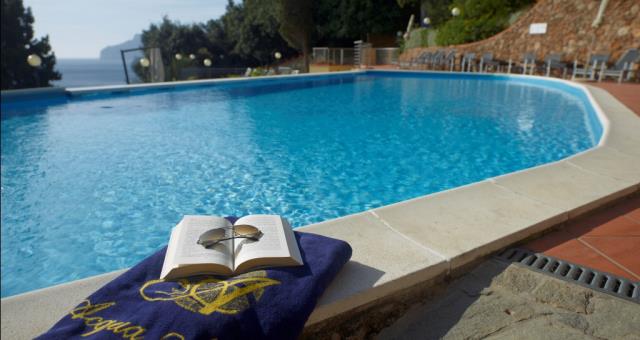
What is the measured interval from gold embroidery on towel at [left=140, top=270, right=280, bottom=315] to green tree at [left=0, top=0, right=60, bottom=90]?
90.2 ft

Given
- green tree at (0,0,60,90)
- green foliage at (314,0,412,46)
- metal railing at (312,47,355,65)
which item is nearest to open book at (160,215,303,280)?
metal railing at (312,47,355,65)

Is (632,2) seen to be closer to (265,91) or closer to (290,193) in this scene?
(265,91)

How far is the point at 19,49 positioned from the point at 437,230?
30455mm

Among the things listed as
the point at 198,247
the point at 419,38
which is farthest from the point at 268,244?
the point at 419,38

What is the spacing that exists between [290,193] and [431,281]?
7.28 feet

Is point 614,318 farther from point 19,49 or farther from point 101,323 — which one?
point 19,49

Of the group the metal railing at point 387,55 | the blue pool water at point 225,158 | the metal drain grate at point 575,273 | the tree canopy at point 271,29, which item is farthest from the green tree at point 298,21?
the metal drain grate at point 575,273

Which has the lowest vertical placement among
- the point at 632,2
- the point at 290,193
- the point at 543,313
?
the point at 290,193

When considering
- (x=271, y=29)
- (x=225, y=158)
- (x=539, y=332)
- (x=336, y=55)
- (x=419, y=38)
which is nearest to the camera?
(x=539, y=332)

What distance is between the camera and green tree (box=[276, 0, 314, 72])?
21891 millimetres

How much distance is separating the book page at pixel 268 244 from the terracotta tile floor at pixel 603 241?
1.26m

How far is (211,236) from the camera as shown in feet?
4.78

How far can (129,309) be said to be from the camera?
120cm

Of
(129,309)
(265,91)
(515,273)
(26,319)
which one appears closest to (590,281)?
(515,273)
